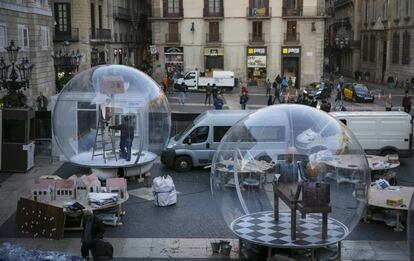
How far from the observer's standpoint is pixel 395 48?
5328 cm

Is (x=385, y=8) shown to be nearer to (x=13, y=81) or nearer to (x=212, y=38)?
(x=212, y=38)

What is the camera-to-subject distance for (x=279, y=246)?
10695 mm

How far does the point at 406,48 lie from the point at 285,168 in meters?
42.2

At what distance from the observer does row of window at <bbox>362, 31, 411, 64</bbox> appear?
164 ft

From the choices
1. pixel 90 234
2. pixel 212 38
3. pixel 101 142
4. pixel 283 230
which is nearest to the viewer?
pixel 90 234

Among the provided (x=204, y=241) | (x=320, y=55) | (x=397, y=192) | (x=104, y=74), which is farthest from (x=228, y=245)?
(x=320, y=55)

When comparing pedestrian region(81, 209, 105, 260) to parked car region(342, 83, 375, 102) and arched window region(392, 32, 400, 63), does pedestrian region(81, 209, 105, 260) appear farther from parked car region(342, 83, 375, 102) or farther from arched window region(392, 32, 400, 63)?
arched window region(392, 32, 400, 63)

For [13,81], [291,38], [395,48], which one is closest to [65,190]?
[13,81]

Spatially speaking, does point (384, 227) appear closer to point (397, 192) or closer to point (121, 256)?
point (397, 192)

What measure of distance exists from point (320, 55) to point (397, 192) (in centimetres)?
3581

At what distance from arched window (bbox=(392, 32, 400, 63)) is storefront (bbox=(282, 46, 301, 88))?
946cm

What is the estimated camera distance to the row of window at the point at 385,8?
1966 inches

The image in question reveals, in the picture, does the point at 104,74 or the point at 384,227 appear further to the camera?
the point at 104,74

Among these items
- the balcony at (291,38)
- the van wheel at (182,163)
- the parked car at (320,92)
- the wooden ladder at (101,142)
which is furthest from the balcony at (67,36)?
the van wheel at (182,163)
